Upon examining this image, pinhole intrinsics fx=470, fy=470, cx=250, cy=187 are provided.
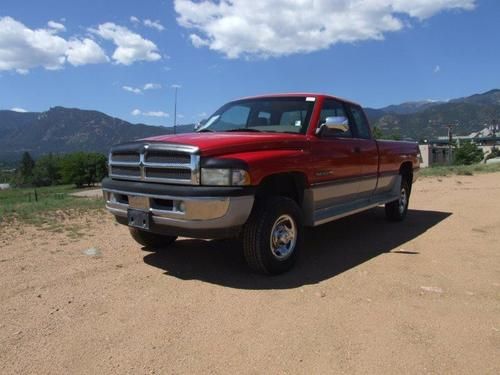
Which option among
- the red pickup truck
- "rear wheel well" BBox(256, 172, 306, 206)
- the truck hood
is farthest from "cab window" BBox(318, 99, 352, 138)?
"rear wheel well" BBox(256, 172, 306, 206)

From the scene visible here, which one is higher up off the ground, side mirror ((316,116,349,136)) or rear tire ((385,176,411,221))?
side mirror ((316,116,349,136))

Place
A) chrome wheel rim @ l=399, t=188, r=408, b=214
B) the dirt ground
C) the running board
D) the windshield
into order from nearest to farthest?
the dirt ground
the running board
the windshield
chrome wheel rim @ l=399, t=188, r=408, b=214

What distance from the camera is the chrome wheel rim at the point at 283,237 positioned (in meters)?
4.66

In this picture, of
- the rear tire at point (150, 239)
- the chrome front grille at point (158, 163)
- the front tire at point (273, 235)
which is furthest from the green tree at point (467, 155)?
the chrome front grille at point (158, 163)

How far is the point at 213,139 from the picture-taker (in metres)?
4.52

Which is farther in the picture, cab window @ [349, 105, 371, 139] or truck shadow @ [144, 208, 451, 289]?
cab window @ [349, 105, 371, 139]

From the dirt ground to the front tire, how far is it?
0.16 meters

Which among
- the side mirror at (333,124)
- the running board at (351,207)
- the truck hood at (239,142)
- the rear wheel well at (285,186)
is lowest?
the running board at (351,207)

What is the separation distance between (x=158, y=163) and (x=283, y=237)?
1445 mm

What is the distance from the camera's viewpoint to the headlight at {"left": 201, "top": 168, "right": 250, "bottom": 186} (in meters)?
4.17

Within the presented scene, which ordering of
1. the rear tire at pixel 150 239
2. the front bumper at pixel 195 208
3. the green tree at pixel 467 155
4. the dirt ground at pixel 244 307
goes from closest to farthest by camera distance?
1. the dirt ground at pixel 244 307
2. the front bumper at pixel 195 208
3. the rear tire at pixel 150 239
4. the green tree at pixel 467 155

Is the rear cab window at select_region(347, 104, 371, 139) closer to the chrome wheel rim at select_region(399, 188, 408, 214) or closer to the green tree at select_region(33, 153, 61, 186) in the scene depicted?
the chrome wheel rim at select_region(399, 188, 408, 214)

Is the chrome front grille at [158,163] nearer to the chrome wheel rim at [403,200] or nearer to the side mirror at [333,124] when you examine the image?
the side mirror at [333,124]

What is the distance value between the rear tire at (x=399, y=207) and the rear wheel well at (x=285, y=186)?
3.04 m
